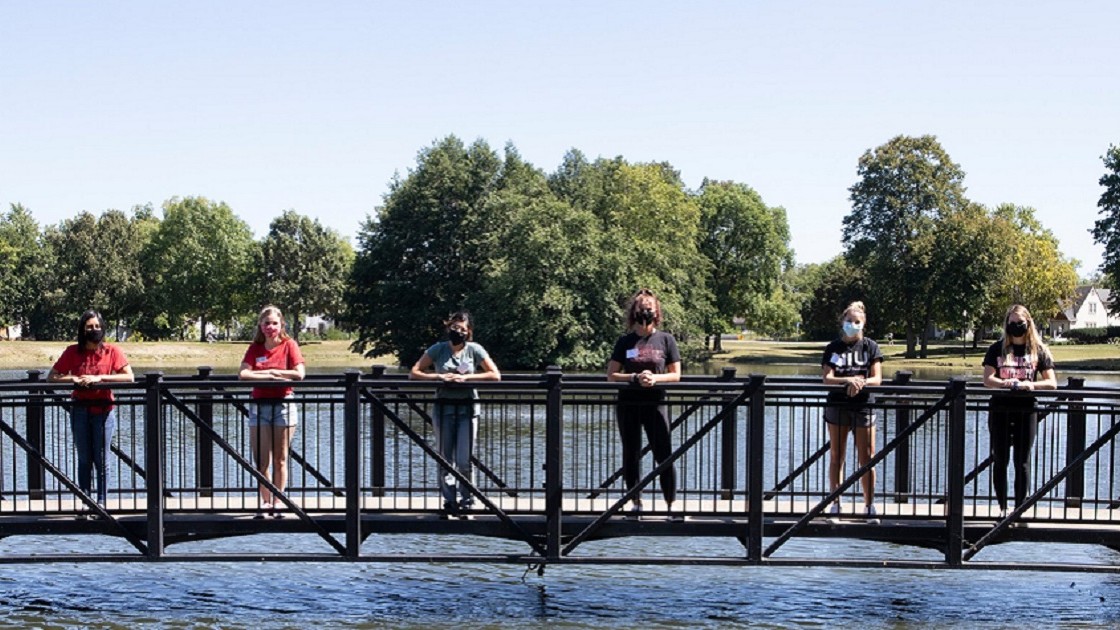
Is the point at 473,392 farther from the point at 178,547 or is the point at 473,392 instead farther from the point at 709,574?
the point at 178,547

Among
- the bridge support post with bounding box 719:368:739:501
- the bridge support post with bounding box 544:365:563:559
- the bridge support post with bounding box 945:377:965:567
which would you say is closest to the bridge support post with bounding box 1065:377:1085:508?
the bridge support post with bounding box 945:377:965:567

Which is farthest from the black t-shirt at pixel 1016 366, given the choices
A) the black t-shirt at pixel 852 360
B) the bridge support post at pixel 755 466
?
the bridge support post at pixel 755 466

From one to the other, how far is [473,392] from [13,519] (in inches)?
166

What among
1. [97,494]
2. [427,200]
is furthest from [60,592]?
[427,200]

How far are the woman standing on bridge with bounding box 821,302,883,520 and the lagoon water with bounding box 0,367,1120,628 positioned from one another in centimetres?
186

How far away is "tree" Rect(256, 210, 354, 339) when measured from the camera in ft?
315

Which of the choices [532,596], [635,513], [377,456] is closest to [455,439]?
[377,456]

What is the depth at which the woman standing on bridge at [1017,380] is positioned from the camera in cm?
1088

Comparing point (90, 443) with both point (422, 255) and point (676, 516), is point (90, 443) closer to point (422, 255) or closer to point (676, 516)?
point (676, 516)

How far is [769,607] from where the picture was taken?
12.5 metres

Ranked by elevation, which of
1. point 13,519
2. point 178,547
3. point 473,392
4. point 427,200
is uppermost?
point 427,200

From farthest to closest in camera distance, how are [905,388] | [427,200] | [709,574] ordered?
[427,200]
[709,574]
[905,388]

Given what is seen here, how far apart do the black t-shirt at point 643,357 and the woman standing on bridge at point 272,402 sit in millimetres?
2837

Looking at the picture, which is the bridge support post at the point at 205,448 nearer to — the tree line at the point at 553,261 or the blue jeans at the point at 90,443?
the blue jeans at the point at 90,443
